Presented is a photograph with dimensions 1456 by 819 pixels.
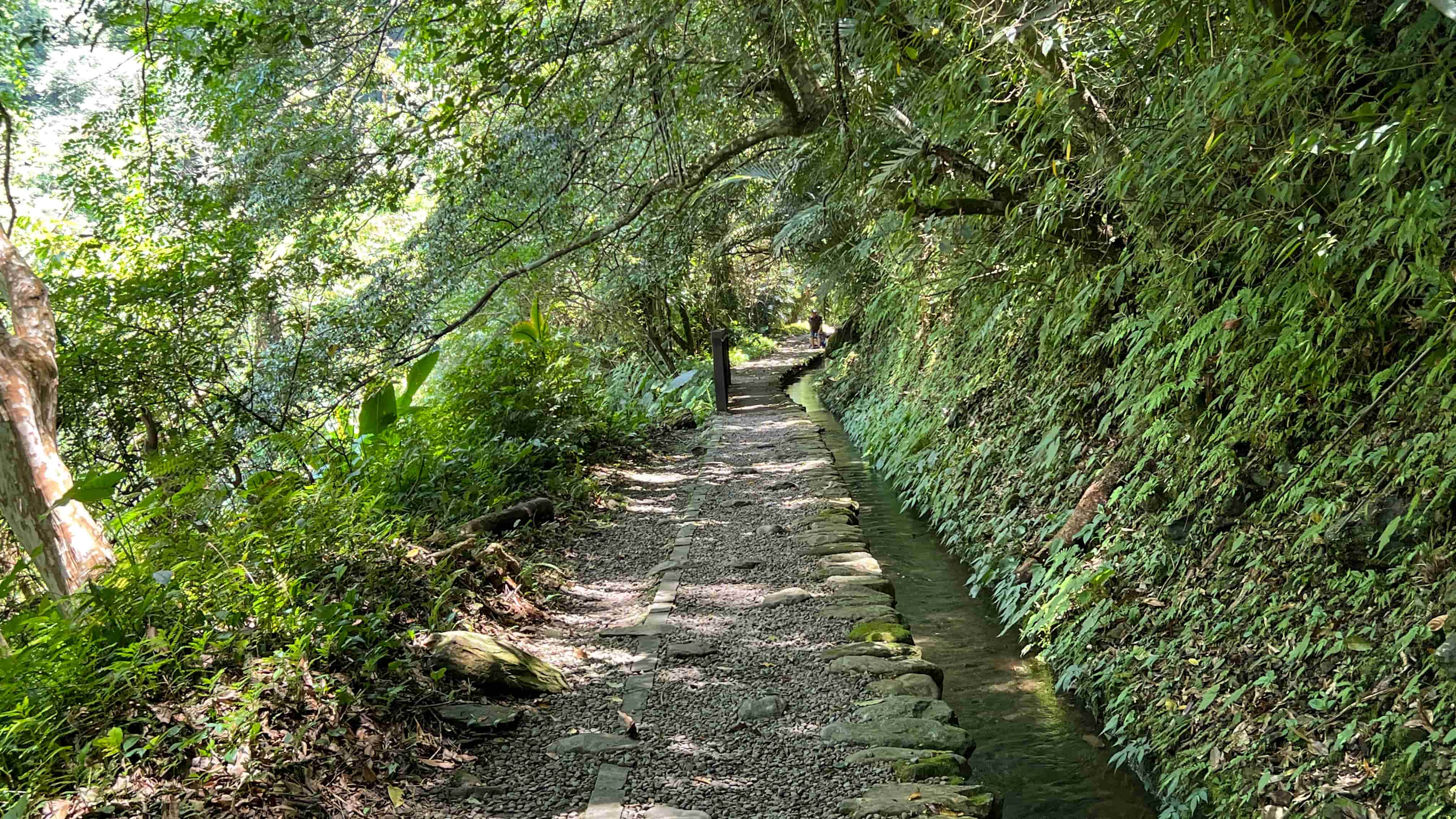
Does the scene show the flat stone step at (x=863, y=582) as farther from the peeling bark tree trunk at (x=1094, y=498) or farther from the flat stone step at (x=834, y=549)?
the peeling bark tree trunk at (x=1094, y=498)

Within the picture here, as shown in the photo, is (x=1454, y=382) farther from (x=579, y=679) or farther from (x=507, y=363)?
(x=507, y=363)

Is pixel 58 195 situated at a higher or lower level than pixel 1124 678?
higher

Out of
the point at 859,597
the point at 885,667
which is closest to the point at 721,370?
the point at 859,597

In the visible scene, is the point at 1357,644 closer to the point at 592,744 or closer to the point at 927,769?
the point at 927,769

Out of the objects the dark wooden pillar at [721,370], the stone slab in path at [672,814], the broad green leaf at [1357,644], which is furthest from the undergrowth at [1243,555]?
the dark wooden pillar at [721,370]

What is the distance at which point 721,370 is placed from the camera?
11914 millimetres

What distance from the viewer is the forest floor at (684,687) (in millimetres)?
2871

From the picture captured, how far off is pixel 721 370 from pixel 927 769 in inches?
359

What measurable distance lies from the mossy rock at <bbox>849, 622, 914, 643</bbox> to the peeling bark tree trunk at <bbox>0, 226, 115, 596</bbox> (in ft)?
12.1

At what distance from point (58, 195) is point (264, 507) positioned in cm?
620

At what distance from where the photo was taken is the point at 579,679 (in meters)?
3.81

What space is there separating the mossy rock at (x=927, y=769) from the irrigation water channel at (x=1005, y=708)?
0.47 m

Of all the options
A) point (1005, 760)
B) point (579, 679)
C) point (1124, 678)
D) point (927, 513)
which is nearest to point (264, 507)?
point (579, 679)

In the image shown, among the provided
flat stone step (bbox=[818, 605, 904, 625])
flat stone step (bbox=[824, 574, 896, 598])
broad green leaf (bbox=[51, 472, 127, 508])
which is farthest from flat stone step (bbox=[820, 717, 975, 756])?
broad green leaf (bbox=[51, 472, 127, 508])
